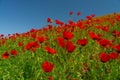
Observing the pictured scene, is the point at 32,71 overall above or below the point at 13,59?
below

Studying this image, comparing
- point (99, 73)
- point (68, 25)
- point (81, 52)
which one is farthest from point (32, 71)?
point (68, 25)

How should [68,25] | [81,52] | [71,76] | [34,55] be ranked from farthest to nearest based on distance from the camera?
1. [68,25]
2. [81,52]
3. [34,55]
4. [71,76]

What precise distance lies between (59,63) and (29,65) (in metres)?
0.58

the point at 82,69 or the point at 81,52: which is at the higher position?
the point at 81,52

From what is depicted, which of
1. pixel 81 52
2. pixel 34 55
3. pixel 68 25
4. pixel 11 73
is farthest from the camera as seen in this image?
pixel 68 25

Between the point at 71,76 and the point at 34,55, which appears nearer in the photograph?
the point at 71,76

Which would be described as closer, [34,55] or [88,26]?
[34,55]

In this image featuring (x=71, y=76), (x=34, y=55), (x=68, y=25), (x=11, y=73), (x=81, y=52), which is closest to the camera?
(x=71, y=76)

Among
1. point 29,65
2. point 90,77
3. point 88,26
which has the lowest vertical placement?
point 90,77

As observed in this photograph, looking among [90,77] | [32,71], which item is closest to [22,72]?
[32,71]

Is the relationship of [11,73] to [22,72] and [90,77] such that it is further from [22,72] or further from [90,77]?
[90,77]

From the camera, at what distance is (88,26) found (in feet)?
34.2

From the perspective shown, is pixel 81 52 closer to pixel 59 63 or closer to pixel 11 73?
pixel 59 63

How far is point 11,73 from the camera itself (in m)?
5.93
